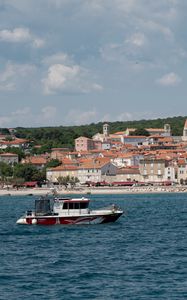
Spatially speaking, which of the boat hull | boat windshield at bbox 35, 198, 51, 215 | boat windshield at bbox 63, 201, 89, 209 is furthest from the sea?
boat windshield at bbox 35, 198, 51, 215

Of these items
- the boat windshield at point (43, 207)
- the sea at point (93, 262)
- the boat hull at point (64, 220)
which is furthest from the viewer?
the boat windshield at point (43, 207)

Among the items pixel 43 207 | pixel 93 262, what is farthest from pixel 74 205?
pixel 93 262

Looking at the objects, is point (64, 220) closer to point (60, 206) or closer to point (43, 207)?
point (60, 206)

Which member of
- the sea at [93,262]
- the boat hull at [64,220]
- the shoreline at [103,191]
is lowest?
the sea at [93,262]

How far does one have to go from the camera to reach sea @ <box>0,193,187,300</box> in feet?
128

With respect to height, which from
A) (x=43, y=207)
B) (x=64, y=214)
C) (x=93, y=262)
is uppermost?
(x=43, y=207)

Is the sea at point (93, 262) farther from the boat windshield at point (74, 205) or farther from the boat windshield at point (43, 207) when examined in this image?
the boat windshield at point (43, 207)

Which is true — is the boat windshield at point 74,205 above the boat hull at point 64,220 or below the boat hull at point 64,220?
above

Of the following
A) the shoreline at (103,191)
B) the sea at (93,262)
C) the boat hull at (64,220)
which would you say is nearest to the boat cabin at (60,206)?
the boat hull at (64,220)

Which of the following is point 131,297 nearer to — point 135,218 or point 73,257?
point 73,257

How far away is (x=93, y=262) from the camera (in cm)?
4684

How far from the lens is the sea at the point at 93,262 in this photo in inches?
1532

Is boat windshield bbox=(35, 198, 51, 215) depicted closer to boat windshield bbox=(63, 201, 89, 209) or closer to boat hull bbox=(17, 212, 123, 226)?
boat hull bbox=(17, 212, 123, 226)

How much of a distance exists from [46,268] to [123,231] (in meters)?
21.2
